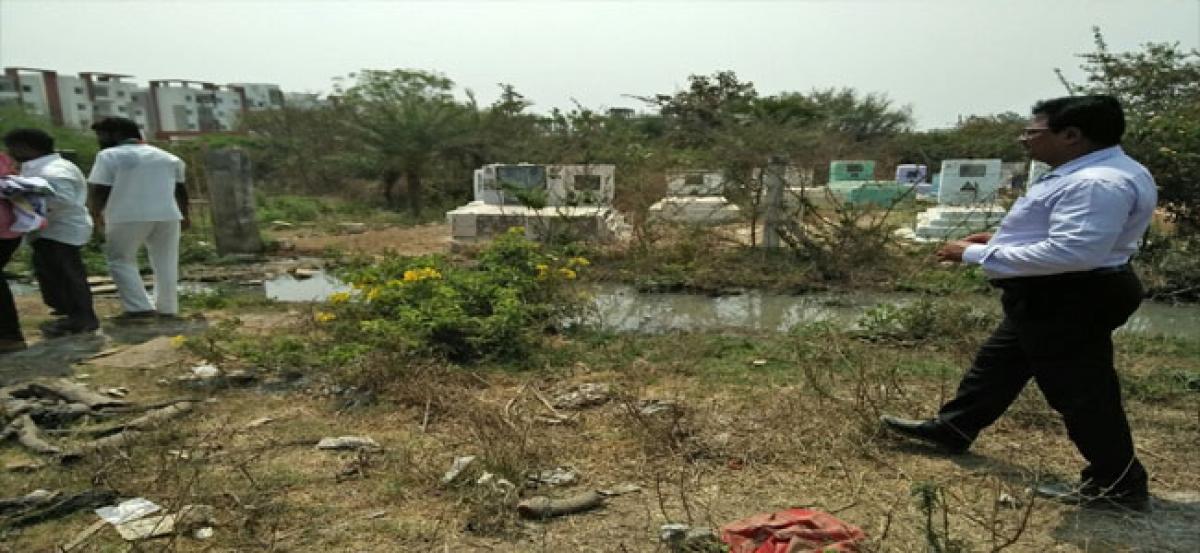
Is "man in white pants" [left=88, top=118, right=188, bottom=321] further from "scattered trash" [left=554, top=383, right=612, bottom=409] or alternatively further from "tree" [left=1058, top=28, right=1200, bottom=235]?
"tree" [left=1058, top=28, right=1200, bottom=235]

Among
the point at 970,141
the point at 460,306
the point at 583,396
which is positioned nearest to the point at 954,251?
the point at 583,396

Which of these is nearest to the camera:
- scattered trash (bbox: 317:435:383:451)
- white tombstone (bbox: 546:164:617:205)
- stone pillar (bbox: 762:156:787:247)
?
scattered trash (bbox: 317:435:383:451)

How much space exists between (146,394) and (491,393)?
202 cm

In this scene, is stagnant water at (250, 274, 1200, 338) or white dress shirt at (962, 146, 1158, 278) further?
stagnant water at (250, 274, 1200, 338)

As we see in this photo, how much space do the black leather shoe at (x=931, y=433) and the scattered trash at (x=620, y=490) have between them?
123cm

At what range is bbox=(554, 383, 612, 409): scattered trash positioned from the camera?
12.9ft

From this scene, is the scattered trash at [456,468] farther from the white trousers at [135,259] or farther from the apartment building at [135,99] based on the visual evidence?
the apartment building at [135,99]

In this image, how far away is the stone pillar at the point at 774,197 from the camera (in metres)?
8.70

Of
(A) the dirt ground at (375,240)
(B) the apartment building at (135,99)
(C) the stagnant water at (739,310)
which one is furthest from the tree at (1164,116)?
(B) the apartment building at (135,99)

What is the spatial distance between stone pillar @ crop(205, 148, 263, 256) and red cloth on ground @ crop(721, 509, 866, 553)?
9245mm

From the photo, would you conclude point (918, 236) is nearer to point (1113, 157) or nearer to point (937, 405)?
point (937, 405)

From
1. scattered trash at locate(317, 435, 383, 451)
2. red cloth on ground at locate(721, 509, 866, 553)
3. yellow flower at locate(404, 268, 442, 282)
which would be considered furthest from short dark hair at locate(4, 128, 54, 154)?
red cloth on ground at locate(721, 509, 866, 553)

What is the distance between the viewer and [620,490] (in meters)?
2.90

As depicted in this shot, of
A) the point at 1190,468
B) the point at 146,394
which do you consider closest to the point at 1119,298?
the point at 1190,468
